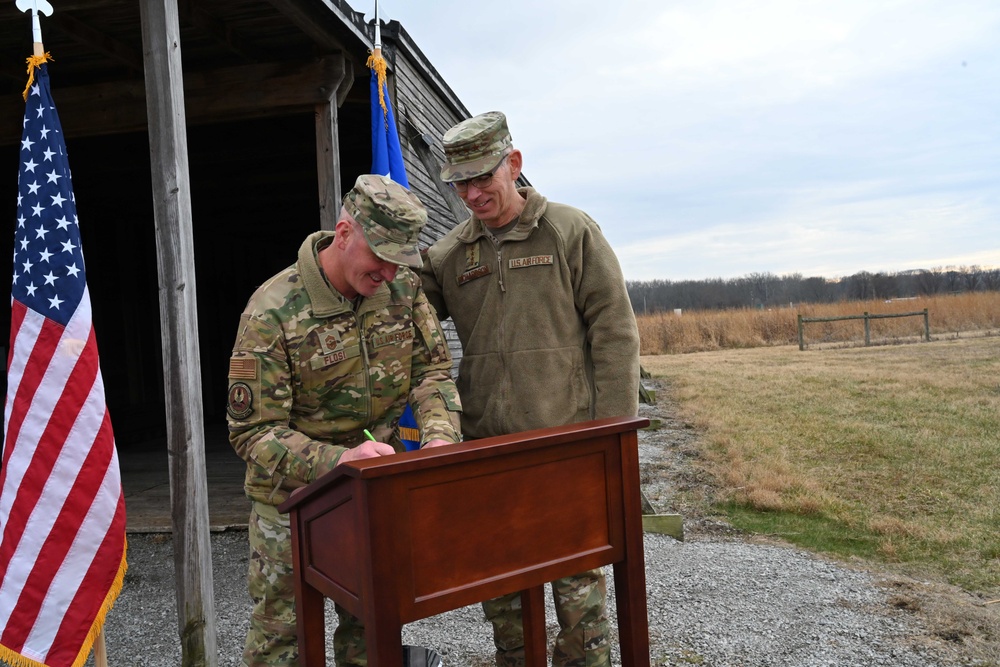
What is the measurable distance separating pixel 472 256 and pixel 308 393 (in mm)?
801

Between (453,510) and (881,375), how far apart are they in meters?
15.8

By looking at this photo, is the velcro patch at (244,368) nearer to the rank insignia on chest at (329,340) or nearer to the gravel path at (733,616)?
the rank insignia on chest at (329,340)

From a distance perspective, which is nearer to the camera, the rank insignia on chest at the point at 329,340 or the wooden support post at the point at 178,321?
the rank insignia on chest at the point at 329,340

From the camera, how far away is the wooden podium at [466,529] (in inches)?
60.5

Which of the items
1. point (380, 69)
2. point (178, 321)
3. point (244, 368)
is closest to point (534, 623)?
point (244, 368)

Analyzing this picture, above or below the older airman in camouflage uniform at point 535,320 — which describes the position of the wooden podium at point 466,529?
below

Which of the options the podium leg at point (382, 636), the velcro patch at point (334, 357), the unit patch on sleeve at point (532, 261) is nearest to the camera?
the podium leg at point (382, 636)

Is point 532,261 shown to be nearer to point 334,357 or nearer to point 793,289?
point 334,357

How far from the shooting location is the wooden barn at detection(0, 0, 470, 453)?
448 centimetres

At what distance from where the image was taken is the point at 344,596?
1.68 metres

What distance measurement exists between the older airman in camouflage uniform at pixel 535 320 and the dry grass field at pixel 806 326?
26.0 m

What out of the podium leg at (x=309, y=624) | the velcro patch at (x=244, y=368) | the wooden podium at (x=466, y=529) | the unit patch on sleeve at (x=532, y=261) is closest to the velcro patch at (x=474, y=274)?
the unit patch on sleeve at (x=532, y=261)

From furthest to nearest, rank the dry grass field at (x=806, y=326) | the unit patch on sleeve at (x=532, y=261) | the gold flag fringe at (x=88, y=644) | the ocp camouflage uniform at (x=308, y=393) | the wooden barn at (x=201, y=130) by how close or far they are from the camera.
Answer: the dry grass field at (x=806, y=326) → the wooden barn at (x=201, y=130) → the gold flag fringe at (x=88, y=644) → the unit patch on sleeve at (x=532, y=261) → the ocp camouflage uniform at (x=308, y=393)

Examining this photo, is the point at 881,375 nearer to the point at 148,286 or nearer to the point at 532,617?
the point at 148,286
